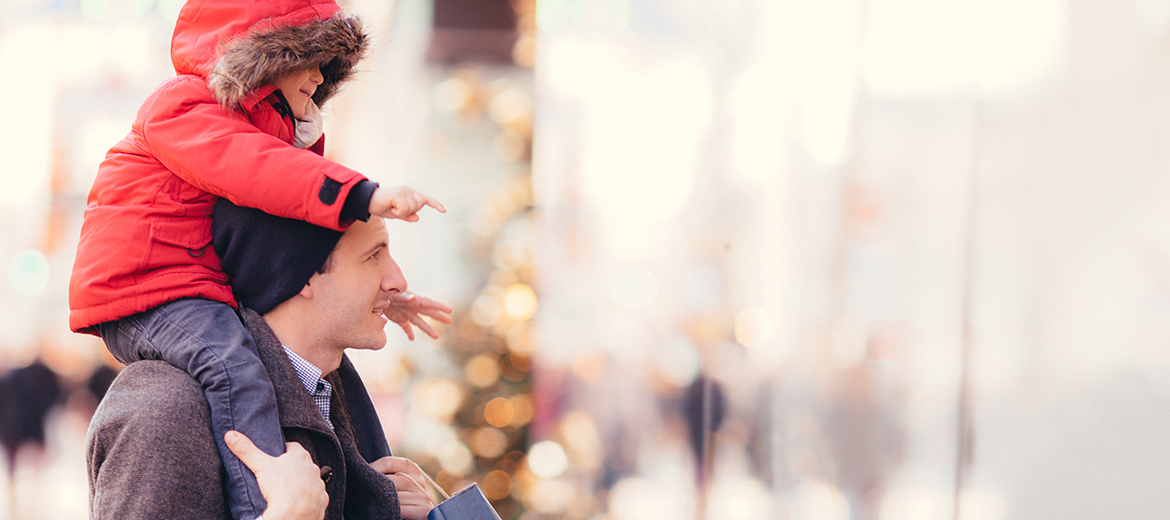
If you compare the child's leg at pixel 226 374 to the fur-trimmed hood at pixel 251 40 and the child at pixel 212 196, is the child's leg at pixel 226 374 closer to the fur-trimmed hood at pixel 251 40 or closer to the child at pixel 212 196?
the child at pixel 212 196

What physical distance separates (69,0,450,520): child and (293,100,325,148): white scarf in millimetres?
104

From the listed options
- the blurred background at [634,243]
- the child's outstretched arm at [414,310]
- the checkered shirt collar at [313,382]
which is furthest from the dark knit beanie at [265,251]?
the blurred background at [634,243]

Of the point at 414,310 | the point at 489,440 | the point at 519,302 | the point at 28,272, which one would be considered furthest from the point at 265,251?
the point at 28,272

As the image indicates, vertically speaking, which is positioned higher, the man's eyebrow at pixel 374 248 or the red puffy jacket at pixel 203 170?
the red puffy jacket at pixel 203 170

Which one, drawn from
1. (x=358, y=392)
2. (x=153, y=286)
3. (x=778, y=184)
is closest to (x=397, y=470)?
(x=358, y=392)

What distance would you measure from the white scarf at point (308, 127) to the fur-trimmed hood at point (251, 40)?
0.14 m

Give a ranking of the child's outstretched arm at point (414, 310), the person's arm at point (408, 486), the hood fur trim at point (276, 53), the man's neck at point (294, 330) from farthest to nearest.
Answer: the child's outstretched arm at point (414, 310)
the person's arm at point (408, 486)
the man's neck at point (294, 330)
the hood fur trim at point (276, 53)

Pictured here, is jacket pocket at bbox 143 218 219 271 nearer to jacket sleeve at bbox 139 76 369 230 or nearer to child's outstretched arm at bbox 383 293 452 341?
jacket sleeve at bbox 139 76 369 230

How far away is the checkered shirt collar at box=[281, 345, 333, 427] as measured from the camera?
1.35 meters

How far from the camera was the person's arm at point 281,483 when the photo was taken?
113 centimetres

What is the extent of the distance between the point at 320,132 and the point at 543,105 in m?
1.32

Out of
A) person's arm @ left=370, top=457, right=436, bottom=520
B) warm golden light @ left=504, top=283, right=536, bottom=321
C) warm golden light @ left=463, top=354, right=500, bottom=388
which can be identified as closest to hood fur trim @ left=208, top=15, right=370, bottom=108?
person's arm @ left=370, top=457, right=436, bottom=520

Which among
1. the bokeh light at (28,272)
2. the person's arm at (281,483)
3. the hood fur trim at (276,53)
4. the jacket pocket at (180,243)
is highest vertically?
the hood fur trim at (276,53)

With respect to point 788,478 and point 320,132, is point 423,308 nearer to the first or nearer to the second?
point 320,132
